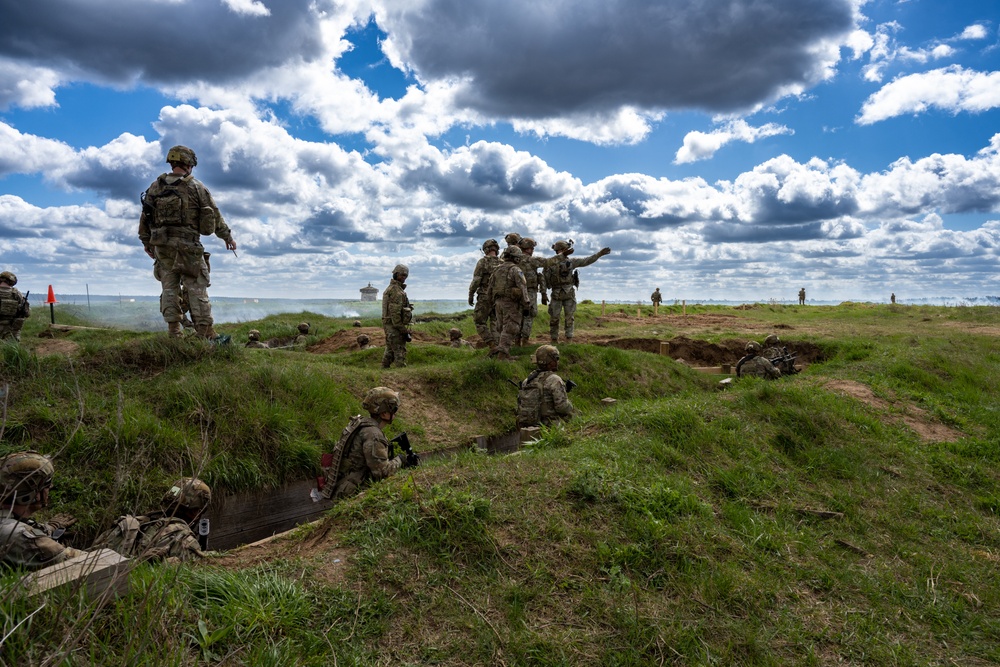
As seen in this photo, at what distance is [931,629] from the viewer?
4.24 metres

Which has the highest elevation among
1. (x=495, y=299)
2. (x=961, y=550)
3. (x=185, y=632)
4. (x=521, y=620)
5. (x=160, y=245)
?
(x=160, y=245)

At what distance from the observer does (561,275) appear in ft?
51.6

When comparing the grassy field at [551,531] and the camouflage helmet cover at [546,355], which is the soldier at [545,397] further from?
the grassy field at [551,531]

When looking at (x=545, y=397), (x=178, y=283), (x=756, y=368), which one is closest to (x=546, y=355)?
(x=545, y=397)

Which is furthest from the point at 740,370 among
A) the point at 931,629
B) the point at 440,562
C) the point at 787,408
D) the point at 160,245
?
the point at 160,245

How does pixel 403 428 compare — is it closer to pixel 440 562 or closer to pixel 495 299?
pixel 495 299

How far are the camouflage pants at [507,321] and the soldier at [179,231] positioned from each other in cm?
564

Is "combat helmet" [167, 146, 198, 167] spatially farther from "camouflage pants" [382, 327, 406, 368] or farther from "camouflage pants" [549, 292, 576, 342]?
"camouflage pants" [549, 292, 576, 342]

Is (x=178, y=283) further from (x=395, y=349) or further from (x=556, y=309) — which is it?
(x=556, y=309)

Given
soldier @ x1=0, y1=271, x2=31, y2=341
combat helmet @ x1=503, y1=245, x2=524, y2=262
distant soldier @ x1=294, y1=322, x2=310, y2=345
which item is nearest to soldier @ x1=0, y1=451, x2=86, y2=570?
combat helmet @ x1=503, y1=245, x2=524, y2=262

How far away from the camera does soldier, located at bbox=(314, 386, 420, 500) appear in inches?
234

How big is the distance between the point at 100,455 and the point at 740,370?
1102cm

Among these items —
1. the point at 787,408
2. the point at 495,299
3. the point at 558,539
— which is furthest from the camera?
the point at 495,299

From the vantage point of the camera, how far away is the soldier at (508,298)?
1252 centimetres
